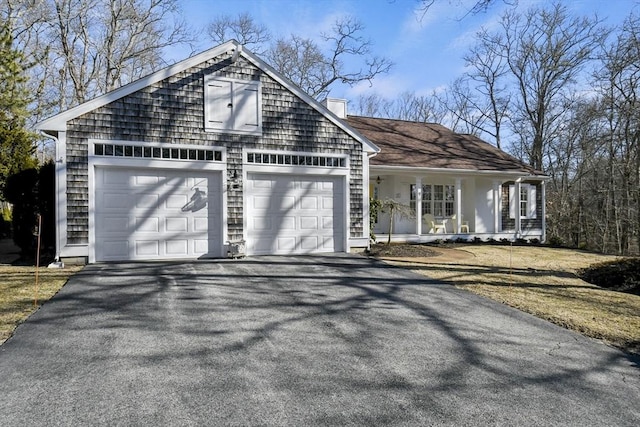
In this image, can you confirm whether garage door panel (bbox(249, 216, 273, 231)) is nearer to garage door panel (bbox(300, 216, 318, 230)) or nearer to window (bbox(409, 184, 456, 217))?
garage door panel (bbox(300, 216, 318, 230))

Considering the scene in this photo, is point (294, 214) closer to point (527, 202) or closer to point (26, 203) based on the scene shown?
point (26, 203)

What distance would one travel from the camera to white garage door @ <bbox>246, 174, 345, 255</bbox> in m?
10.8

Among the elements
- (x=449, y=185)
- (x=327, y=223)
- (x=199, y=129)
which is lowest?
(x=327, y=223)

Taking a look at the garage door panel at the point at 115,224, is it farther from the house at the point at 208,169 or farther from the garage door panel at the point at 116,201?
the garage door panel at the point at 116,201

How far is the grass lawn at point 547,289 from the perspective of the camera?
6.04 m

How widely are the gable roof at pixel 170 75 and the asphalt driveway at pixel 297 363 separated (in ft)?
13.0

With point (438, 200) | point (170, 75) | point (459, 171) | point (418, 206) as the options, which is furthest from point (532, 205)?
point (170, 75)

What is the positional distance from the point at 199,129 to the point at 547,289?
8417 mm

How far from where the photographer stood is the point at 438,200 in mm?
17578

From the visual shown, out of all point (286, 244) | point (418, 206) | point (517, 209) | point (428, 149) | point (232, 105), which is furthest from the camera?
point (517, 209)

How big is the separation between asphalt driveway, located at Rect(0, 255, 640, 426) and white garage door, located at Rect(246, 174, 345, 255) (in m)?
3.70

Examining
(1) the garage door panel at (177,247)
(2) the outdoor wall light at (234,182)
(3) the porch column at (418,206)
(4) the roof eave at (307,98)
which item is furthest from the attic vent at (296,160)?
(3) the porch column at (418,206)

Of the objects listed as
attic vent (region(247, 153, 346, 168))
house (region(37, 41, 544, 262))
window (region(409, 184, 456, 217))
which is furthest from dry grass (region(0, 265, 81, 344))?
window (region(409, 184, 456, 217))

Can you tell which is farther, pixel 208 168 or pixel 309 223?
pixel 309 223
